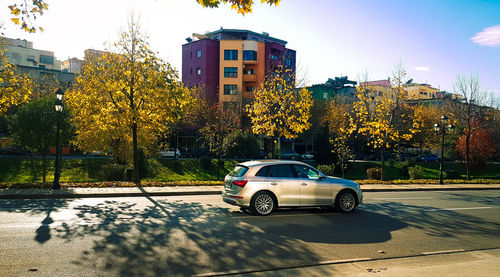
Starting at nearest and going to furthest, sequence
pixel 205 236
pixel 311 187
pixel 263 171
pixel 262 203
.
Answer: pixel 205 236
pixel 262 203
pixel 263 171
pixel 311 187

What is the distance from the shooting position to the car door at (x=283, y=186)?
10.8 meters

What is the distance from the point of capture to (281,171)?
1105cm

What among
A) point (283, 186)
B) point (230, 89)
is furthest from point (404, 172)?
point (283, 186)

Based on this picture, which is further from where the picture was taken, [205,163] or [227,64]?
[227,64]

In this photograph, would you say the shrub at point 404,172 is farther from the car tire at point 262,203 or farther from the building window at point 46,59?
the building window at point 46,59

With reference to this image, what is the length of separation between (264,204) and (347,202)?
2.81 metres

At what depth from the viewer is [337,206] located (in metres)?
11.6

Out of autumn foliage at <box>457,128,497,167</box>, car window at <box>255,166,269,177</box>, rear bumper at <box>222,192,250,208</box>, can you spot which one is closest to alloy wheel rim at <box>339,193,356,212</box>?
car window at <box>255,166,269,177</box>

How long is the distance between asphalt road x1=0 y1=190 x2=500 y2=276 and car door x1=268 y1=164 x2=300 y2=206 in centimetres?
50

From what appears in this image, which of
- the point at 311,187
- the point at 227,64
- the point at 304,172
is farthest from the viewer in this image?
the point at 227,64

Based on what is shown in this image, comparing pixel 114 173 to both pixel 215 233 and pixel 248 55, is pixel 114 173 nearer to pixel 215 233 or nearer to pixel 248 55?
pixel 215 233

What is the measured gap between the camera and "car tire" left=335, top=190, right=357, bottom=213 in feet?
37.9

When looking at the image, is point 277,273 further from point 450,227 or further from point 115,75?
point 115,75

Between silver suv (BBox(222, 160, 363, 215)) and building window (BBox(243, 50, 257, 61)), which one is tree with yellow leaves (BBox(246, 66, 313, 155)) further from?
building window (BBox(243, 50, 257, 61))
